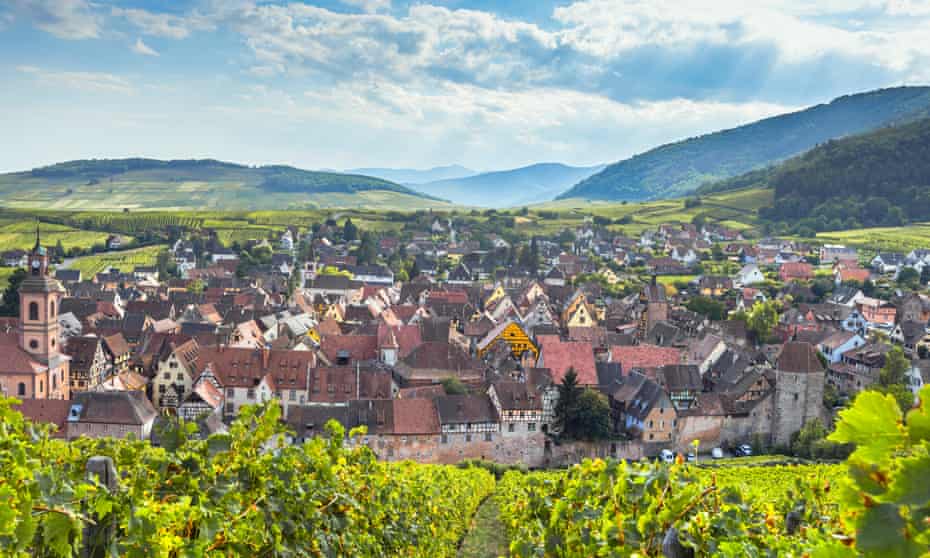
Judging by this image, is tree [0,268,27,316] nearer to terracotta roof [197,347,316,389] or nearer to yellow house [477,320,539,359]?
terracotta roof [197,347,316,389]

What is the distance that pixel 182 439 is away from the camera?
24.1 ft

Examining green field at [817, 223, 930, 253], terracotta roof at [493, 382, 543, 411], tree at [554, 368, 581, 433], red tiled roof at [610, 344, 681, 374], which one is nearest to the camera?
terracotta roof at [493, 382, 543, 411]

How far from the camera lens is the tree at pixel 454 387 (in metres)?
52.2

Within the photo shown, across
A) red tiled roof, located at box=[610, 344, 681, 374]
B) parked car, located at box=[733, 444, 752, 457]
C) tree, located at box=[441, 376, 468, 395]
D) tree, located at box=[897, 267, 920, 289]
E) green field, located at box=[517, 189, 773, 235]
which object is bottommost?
parked car, located at box=[733, 444, 752, 457]

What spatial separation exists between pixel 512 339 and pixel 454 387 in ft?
45.9

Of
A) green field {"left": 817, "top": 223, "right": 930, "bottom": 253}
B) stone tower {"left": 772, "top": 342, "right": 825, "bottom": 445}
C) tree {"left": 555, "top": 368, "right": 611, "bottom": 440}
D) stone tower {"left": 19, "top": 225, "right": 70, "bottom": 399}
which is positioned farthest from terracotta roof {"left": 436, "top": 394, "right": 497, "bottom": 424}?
green field {"left": 817, "top": 223, "right": 930, "bottom": 253}

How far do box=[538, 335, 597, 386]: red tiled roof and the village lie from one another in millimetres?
127

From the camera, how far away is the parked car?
52312 mm

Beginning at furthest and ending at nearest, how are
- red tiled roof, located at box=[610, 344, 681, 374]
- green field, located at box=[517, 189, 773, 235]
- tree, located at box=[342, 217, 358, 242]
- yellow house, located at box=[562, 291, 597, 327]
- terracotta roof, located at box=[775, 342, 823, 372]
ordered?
green field, located at box=[517, 189, 773, 235], tree, located at box=[342, 217, 358, 242], yellow house, located at box=[562, 291, 597, 327], red tiled roof, located at box=[610, 344, 681, 374], terracotta roof, located at box=[775, 342, 823, 372]

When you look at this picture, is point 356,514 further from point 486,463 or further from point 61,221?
point 61,221

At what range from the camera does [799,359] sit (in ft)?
173

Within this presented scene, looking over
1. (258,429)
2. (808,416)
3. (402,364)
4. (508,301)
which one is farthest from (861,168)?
(258,429)

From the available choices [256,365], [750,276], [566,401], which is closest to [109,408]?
[256,365]

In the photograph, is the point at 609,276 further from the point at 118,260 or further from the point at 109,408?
the point at 109,408
